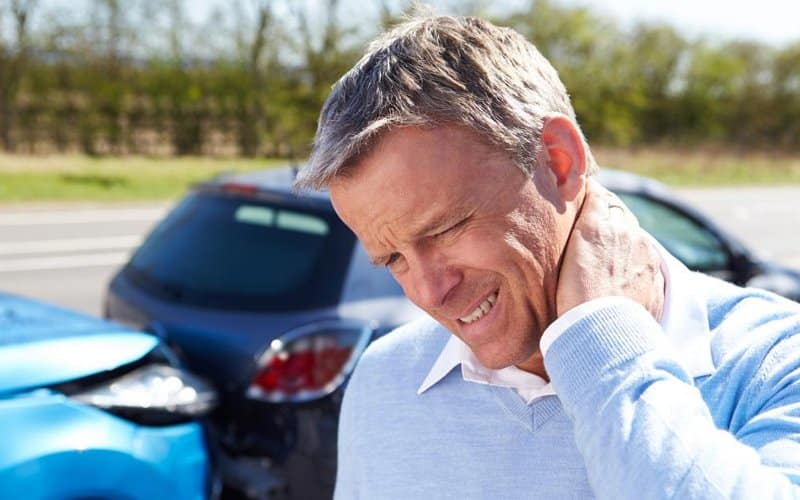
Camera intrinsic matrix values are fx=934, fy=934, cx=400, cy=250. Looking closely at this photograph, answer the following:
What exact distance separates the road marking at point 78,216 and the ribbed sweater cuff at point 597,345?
14.0 metres

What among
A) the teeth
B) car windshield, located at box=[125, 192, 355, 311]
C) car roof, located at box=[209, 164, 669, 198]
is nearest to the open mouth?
the teeth

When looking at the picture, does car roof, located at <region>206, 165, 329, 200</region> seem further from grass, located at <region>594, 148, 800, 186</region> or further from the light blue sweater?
grass, located at <region>594, 148, 800, 186</region>

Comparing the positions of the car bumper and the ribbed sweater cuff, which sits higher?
the ribbed sweater cuff

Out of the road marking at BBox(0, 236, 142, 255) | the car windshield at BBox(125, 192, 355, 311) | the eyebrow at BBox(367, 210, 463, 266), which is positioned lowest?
the road marking at BBox(0, 236, 142, 255)

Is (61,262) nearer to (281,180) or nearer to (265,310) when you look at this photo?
(281,180)

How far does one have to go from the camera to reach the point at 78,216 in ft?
49.3

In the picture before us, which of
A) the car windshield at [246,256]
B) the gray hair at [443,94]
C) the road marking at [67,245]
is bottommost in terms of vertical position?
the road marking at [67,245]

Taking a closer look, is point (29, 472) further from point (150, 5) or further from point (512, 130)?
point (150, 5)

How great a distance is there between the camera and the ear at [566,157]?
53.1 inches

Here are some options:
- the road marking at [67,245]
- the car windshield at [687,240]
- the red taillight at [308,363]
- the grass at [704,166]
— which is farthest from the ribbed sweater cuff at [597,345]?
the grass at [704,166]

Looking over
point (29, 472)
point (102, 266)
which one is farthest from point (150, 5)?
point (29, 472)

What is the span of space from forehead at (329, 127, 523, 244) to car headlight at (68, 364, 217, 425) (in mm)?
1857

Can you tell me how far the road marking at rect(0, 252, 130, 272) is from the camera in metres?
10.4

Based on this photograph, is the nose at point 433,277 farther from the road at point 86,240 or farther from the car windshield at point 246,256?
the road at point 86,240
